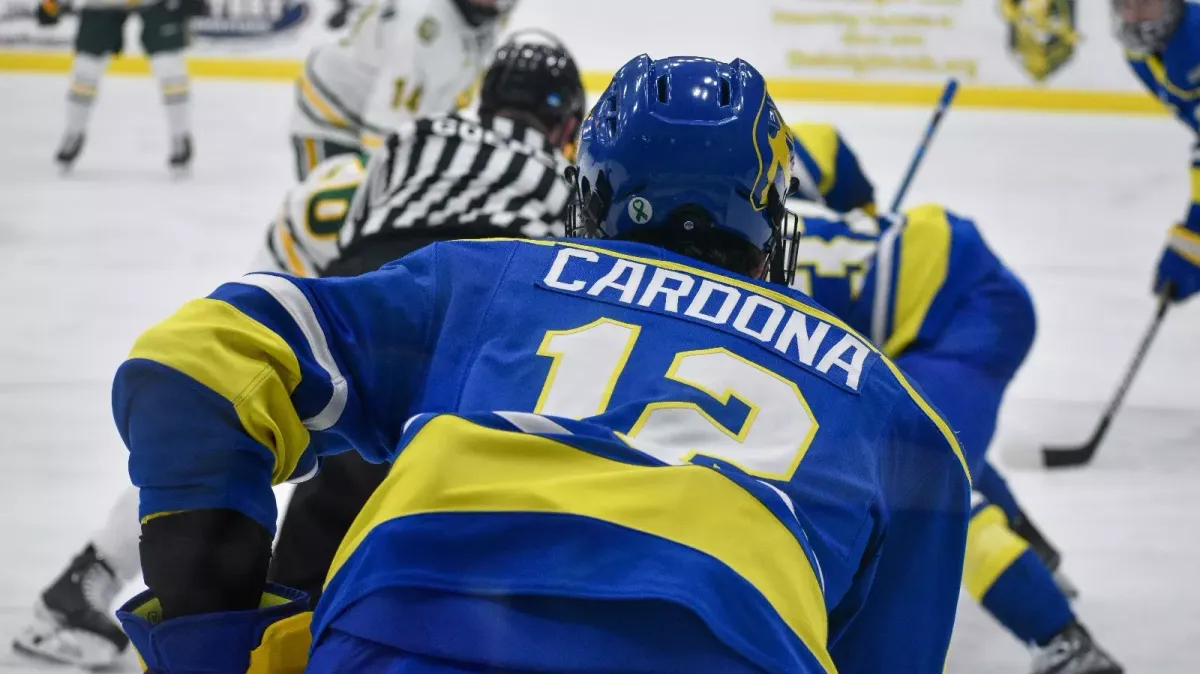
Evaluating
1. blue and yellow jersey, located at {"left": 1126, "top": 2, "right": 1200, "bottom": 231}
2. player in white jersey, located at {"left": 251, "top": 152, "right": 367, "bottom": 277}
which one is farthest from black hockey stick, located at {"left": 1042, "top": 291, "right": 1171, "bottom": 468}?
player in white jersey, located at {"left": 251, "top": 152, "right": 367, "bottom": 277}

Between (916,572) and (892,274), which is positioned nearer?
(916,572)

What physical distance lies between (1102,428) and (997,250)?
148 cm

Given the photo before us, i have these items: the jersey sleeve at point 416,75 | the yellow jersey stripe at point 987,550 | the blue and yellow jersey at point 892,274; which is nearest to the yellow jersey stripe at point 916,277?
the blue and yellow jersey at point 892,274

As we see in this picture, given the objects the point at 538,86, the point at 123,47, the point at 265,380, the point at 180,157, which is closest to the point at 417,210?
the point at 538,86

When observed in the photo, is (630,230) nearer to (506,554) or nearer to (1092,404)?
(506,554)

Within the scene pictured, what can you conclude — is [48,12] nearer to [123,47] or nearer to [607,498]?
[123,47]

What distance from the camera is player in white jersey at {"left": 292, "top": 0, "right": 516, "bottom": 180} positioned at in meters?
3.41

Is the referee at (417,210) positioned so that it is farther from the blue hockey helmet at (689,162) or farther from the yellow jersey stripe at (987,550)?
the yellow jersey stripe at (987,550)

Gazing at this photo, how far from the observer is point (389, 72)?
141 inches

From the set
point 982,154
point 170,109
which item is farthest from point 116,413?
point 982,154

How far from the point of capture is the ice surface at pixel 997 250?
2.22 meters

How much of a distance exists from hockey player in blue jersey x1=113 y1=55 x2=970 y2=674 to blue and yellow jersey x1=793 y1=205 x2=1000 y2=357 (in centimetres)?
76

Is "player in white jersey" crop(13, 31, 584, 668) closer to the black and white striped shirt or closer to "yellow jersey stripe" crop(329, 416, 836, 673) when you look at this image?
the black and white striped shirt

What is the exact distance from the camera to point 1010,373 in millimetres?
1903
